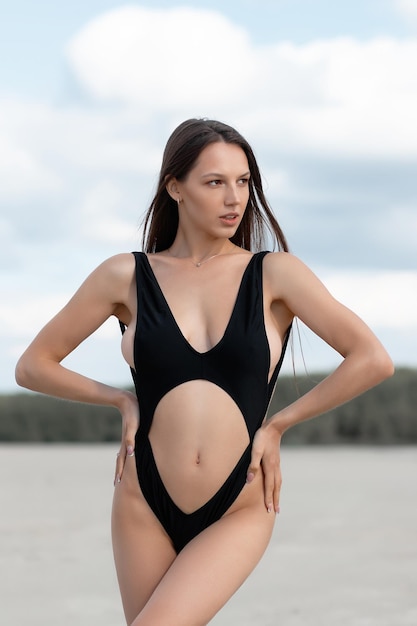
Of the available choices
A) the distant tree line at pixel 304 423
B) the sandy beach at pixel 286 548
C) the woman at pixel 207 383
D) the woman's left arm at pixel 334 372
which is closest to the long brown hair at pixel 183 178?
the woman at pixel 207 383

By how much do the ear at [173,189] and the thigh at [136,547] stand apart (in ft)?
2.95

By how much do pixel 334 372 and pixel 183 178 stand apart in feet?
2.71

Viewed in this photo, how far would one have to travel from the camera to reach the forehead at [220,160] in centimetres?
350

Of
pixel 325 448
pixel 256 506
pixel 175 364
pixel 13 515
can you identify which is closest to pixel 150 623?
Answer: pixel 256 506

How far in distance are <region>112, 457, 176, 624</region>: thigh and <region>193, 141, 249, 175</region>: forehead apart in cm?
99

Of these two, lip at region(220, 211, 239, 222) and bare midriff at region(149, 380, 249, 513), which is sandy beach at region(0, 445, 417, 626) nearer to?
bare midriff at region(149, 380, 249, 513)

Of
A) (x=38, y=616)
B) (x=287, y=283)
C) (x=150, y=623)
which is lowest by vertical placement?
(x=38, y=616)

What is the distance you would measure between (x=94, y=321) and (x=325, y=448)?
494 inches

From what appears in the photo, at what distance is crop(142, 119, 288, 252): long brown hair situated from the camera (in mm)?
3553

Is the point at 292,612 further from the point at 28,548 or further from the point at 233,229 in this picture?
the point at 233,229

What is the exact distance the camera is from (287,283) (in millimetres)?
3463

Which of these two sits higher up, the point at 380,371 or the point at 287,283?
the point at 287,283

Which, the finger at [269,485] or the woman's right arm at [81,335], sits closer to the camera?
the finger at [269,485]

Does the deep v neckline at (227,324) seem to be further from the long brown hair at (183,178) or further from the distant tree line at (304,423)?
the distant tree line at (304,423)
